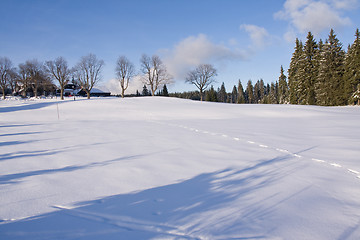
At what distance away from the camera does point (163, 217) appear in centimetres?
256

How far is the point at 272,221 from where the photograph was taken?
2.51 metres

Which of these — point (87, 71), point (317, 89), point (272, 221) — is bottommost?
point (272, 221)

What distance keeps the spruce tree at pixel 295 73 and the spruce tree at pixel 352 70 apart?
8279 mm

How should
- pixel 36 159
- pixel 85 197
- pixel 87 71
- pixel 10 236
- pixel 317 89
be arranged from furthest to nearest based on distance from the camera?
1. pixel 87 71
2. pixel 317 89
3. pixel 36 159
4. pixel 85 197
5. pixel 10 236

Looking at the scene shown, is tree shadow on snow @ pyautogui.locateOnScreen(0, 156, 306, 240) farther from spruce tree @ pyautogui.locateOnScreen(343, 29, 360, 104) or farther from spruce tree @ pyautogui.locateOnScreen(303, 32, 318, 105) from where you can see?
spruce tree @ pyautogui.locateOnScreen(303, 32, 318, 105)

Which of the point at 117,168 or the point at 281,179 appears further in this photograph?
the point at 117,168

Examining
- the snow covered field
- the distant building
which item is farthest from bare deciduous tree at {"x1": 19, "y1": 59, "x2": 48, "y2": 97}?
the snow covered field

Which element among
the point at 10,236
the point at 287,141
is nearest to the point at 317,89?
the point at 287,141

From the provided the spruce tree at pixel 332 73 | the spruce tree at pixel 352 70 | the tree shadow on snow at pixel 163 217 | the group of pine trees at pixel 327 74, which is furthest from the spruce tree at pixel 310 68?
the tree shadow on snow at pixel 163 217

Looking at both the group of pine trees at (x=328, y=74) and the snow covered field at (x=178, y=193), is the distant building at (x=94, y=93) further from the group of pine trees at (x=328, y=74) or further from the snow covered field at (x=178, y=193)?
the snow covered field at (x=178, y=193)

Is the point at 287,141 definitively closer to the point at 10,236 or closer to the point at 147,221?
the point at 147,221

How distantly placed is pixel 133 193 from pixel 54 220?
1.17 meters

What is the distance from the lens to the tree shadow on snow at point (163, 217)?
2.23 meters

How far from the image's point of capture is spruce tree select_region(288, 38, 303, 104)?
133 ft
